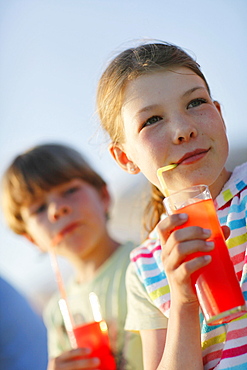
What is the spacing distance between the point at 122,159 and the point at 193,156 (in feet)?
1.33

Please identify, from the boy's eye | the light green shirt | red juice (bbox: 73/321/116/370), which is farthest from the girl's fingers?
the boy's eye

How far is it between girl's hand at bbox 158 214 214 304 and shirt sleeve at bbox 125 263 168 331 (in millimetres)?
293

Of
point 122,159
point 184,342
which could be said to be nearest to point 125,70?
point 122,159

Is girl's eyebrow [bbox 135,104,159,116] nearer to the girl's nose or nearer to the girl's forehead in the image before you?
the girl's forehead

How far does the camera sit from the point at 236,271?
4.31 feet

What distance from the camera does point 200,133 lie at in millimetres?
1314

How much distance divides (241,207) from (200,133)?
24 centimetres

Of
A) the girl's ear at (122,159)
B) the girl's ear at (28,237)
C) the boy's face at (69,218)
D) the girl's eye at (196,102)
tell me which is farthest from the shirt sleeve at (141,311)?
the girl's ear at (28,237)

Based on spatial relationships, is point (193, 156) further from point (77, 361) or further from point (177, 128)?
point (77, 361)

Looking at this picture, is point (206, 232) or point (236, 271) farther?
point (236, 271)

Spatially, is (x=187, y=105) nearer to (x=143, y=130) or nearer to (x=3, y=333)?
(x=143, y=130)

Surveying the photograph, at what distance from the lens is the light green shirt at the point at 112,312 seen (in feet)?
6.42

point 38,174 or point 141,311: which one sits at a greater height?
point 38,174

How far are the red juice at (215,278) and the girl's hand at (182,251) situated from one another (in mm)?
23
